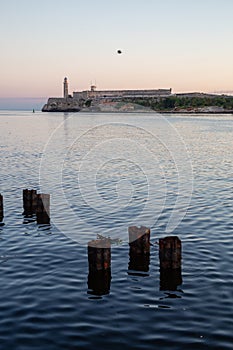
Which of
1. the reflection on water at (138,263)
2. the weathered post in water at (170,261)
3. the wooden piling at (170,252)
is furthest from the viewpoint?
the reflection on water at (138,263)

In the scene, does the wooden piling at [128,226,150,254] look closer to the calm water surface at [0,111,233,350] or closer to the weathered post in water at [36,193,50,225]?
the calm water surface at [0,111,233,350]

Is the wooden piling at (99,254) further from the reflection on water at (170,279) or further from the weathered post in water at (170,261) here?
the reflection on water at (170,279)

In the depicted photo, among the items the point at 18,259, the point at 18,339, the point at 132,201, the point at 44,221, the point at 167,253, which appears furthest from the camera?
the point at 132,201

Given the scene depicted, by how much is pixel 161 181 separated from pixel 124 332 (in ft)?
88.4

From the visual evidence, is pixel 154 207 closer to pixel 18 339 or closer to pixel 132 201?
pixel 132 201

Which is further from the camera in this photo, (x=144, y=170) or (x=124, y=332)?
(x=144, y=170)

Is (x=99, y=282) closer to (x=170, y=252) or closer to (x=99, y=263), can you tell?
(x=99, y=263)

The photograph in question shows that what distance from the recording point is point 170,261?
17.9m

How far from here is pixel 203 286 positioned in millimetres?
16750

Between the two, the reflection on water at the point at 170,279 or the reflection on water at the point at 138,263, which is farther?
the reflection on water at the point at 138,263

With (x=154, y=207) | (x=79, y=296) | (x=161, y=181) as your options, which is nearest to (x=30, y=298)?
(x=79, y=296)

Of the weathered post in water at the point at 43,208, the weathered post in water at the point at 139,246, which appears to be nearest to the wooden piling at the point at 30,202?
the weathered post in water at the point at 43,208

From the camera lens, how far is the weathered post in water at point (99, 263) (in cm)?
1739

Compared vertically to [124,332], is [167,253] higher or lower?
higher
